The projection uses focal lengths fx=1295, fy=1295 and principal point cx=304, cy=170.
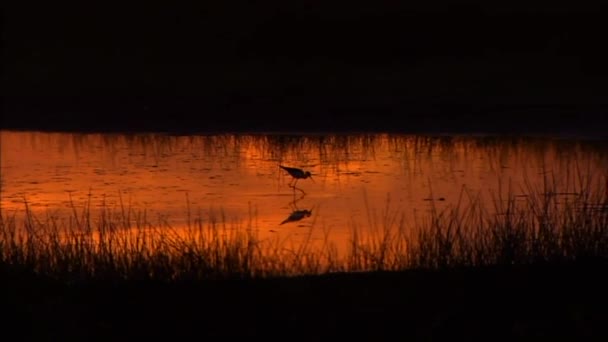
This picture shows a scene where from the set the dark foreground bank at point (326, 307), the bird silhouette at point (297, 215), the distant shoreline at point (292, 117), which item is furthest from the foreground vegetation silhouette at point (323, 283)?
the distant shoreline at point (292, 117)

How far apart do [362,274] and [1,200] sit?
20.1 ft

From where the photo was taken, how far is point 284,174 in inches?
571

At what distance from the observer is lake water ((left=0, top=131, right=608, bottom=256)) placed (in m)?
11.9

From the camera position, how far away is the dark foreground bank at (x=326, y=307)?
7.00 m

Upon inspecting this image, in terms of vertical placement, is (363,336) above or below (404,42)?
below

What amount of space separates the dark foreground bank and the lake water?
2.60m

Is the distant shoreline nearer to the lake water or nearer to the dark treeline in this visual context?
the dark treeline

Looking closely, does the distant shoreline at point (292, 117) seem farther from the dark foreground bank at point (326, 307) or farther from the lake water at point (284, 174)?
the dark foreground bank at point (326, 307)

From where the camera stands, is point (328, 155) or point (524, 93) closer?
point (328, 155)

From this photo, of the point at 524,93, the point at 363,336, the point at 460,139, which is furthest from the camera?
the point at 524,93

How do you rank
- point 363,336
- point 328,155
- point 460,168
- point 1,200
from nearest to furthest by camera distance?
point 363,336
point 1,200
point 460,168
point 328,155

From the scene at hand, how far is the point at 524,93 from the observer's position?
20922 millimetres

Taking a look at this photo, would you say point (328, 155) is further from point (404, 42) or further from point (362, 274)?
point (404, 42)

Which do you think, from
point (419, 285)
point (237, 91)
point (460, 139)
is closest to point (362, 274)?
point (419, 285)
